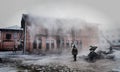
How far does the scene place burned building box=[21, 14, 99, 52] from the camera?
2628cm

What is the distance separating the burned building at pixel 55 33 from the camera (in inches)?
1035

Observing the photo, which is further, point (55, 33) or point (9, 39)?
point (9, 39)

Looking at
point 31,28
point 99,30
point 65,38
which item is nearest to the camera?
point 31,28

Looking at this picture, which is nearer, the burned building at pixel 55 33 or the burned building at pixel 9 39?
the burned building at pixel 55 33

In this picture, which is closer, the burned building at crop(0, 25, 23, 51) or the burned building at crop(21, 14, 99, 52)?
the burned building at crop(21, 14, 99, 52)

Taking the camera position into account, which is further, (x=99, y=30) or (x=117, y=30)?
(x=117, y=30)

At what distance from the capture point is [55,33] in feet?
89.0

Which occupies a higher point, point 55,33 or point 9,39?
point 55,33

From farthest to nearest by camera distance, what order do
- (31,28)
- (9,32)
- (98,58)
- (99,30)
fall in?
(9,32) → (99,30) → (31,28) → (98,58)

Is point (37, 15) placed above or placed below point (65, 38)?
above

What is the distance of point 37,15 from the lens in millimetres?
26641

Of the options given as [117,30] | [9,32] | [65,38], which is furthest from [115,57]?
[9,32]

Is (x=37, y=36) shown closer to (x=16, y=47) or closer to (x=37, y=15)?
(x=37, y=15)

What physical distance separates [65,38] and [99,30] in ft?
22.2
